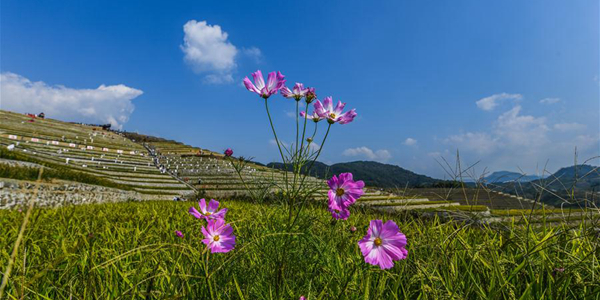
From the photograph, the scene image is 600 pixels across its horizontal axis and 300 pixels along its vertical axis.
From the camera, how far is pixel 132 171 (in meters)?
22.9

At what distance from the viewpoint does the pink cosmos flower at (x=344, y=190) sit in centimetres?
137

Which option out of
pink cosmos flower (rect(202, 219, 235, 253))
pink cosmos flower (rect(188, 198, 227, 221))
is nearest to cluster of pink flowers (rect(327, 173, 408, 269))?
pink cosmos flower (rect(202, 219, 235, 253))

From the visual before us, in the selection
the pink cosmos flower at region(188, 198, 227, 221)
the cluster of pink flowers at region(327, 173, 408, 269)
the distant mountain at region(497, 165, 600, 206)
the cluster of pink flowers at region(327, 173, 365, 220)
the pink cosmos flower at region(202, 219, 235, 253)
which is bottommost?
the pink cosmos flower at region(202, 219, 235, 253)

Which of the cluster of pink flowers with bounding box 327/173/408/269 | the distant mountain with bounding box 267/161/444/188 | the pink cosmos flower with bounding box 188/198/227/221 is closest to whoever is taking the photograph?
the cluster of pink flowers with bounding box 327/173/408/269

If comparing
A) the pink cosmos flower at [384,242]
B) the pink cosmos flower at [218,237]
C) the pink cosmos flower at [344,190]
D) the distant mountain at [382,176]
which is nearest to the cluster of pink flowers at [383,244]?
the pink cosmos flower at [384,242]

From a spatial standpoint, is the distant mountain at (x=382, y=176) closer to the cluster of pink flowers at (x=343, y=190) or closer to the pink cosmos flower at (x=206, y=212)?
the pink cosmos flower at (x=206, y=212)

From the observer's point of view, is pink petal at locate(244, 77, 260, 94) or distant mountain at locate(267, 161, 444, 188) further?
distant mountain at locate(267, 161, 444, 188)

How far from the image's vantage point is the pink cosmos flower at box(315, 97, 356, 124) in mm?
1746

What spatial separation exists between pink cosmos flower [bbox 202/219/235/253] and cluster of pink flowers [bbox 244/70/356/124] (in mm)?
764

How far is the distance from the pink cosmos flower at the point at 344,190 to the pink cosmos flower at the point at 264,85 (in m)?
0.68

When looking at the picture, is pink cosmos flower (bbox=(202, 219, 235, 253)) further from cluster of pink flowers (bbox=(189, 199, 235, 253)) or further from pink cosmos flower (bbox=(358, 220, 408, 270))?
pink cosmos flower (bbox=(358, 220, 408, 270))

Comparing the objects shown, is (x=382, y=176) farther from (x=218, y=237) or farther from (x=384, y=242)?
(x=384, y=242)

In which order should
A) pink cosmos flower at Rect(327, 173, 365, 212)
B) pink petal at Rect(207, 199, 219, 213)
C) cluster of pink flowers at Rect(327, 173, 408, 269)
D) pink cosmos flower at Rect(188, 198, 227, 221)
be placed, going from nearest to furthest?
cluster of pink flowers at Rect(327, 173, 408, 269)
pink cosmos flower at Rect(327, 173, 365, 212)
pink cosmos flower at Rect(188, 198, 227, 221)
pink petal at Rect(207, 199, 219, 213)

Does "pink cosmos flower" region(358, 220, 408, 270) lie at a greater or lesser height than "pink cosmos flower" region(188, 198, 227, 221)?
greater
